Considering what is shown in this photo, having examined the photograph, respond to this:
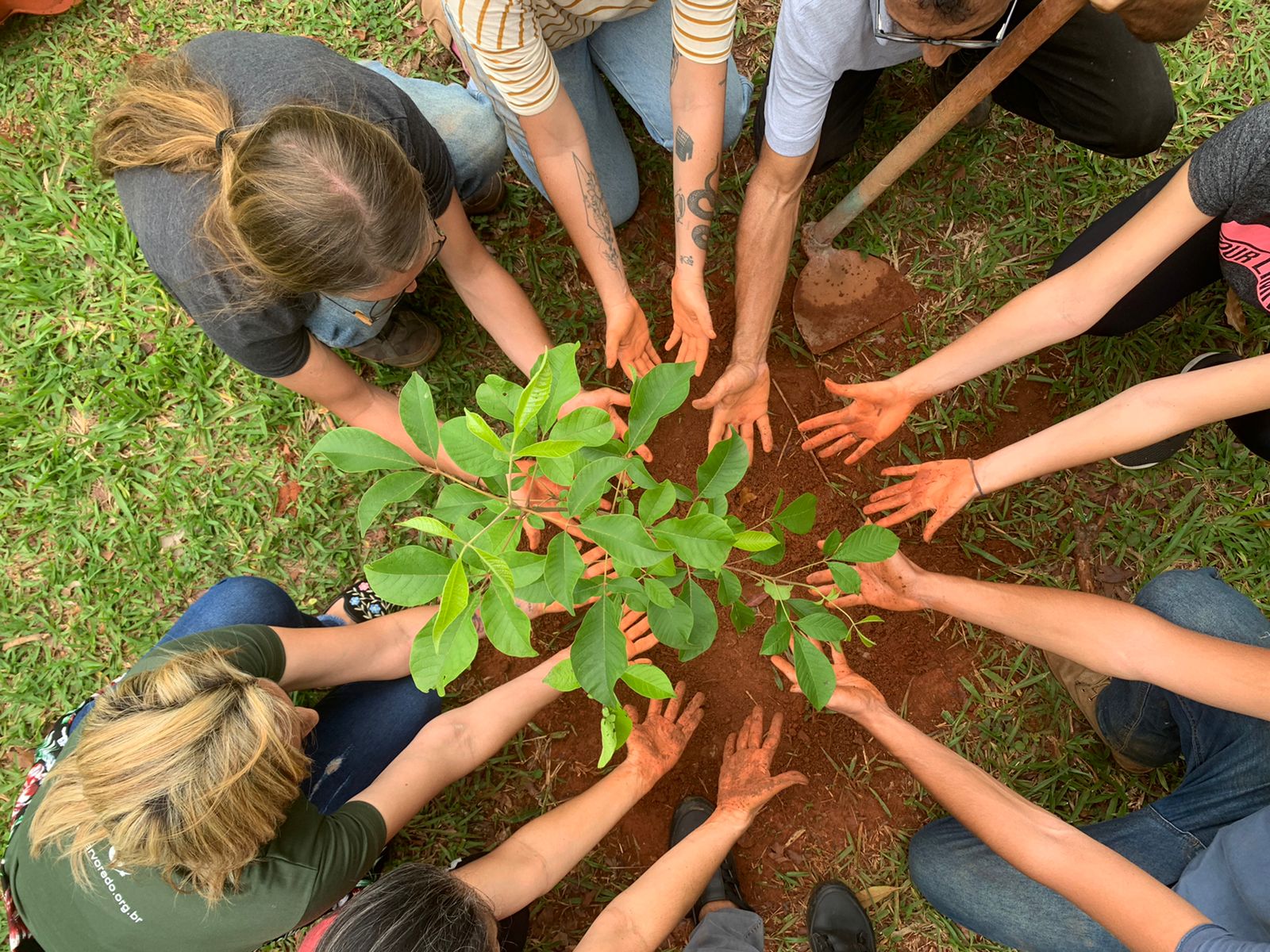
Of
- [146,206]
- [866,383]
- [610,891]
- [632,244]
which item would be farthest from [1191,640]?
[146,206]

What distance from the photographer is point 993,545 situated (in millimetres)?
Answer: 2287

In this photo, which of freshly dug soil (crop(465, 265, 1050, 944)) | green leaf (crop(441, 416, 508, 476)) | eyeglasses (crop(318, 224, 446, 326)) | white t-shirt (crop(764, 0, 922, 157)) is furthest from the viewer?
freshly dug soil (crop(465, 265, 1050, 944))

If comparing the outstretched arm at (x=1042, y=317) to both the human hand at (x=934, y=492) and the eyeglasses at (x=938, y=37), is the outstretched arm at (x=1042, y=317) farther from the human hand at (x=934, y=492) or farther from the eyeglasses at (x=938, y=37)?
the eyeglasses at (x=938, y=37)

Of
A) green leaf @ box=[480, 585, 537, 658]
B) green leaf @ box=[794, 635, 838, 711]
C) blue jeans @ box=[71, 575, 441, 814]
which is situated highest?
green leaf @ box=[480, 585, 537, 658]

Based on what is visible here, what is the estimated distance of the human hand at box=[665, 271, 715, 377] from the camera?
196cm

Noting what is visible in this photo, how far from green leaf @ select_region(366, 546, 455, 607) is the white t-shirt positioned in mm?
1351

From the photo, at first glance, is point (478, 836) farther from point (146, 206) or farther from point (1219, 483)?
point (1219, 483)

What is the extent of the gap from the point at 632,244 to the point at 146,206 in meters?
1.33

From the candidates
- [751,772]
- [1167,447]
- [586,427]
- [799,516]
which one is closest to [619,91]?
[799,516]

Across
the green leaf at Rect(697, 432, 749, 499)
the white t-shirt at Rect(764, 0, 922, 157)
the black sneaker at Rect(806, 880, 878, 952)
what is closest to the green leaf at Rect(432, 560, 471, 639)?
the green leaf at Rect(697, 432, 749, 499)

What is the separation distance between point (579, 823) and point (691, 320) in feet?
4.35

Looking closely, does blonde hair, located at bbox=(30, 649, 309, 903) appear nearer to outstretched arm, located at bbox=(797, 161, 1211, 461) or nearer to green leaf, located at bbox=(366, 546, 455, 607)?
green leaf, located at bbox=(366, 546, 455, 607)

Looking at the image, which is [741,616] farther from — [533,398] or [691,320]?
[691,320]

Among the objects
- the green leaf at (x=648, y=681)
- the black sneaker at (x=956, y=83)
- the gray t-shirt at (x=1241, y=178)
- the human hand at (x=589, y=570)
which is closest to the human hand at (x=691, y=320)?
the human hand at (x=589, y=570)
